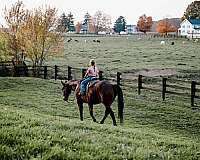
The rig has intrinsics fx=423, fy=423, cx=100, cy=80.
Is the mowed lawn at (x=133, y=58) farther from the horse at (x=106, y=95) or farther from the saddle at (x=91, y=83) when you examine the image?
the horse at (x=106, y=95)

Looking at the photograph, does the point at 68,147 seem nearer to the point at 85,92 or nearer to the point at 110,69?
the point at 85,92

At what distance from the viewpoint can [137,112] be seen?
18.8 metres

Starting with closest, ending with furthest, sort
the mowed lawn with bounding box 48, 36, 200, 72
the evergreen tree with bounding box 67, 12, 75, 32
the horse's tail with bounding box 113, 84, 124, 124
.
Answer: the horse's tail with bounding box 113, 84, 124, 124 → the mowed lawn with bounding box 48, 36, 200, 72 → the evergreen tree with bounding box 67, 12, 75, 32

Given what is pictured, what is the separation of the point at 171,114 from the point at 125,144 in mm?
10655

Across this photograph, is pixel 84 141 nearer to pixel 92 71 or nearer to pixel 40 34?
pixel 92 71

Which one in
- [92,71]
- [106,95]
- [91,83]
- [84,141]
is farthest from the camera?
[92,71]

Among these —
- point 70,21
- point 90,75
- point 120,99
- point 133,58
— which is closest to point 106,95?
point 120,99

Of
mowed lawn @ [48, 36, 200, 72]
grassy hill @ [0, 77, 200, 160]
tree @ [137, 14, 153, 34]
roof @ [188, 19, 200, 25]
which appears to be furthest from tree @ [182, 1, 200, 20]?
grassy hill @ [0, 77, 200, 160]

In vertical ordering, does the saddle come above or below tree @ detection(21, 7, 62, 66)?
below

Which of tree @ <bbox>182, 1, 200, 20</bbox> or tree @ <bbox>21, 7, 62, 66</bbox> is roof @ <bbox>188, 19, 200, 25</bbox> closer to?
tree @ <bbox>182, 1, 200, 20</bbox>

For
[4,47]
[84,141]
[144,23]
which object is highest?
[144,23]

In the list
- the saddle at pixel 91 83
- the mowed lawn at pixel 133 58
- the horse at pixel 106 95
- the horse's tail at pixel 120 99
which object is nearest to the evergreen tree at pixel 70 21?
the mowed lawn at pixel 133 58

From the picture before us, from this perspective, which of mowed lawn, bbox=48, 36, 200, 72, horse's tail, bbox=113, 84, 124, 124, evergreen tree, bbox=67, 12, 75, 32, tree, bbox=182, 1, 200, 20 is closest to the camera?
horse's tail, bbox=113, 84, 124, 124

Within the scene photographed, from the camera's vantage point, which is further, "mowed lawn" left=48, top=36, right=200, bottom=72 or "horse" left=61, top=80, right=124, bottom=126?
"mowed lawn" left=48, top=36, right=200, bottom=72
